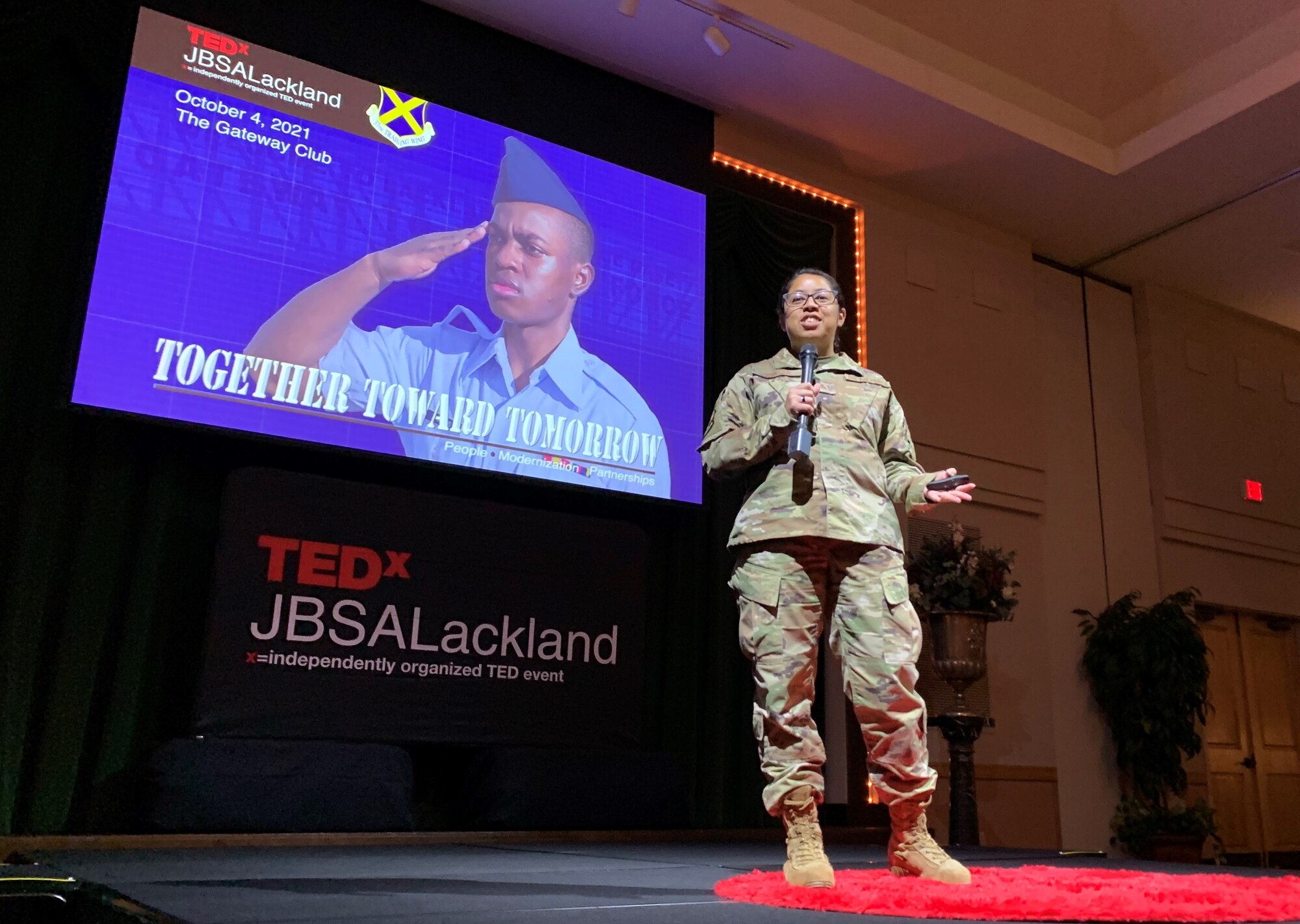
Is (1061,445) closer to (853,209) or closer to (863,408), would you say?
(853,209)

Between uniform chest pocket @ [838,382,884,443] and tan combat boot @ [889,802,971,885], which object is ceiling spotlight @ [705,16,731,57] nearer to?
uniform chest pocket @ [838,382,884,443]

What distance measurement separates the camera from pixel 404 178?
3.94 meters

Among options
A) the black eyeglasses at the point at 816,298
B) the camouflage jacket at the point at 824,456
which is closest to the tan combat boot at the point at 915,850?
the camouflage jacket at the point at 824,456

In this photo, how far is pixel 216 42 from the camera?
368 centimetres

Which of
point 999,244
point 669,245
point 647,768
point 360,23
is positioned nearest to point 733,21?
point 669,245

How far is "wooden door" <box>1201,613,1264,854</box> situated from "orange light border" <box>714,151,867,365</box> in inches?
114

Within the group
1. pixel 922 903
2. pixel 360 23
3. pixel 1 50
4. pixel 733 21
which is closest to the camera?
pixel 922 903

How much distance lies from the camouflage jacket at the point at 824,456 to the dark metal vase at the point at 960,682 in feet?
7.45

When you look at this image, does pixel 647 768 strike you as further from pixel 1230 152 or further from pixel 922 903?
pixel 1230 152

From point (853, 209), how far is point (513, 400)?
7.99 feet

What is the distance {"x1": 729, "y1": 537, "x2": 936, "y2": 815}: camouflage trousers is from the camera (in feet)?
6.39

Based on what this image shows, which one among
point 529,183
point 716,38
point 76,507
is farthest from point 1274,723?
point 76,507

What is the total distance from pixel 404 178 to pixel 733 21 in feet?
5.19

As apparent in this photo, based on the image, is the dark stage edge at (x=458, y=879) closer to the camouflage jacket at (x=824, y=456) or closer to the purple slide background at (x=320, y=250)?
the camouflage jacket at (x=824, y=456)
